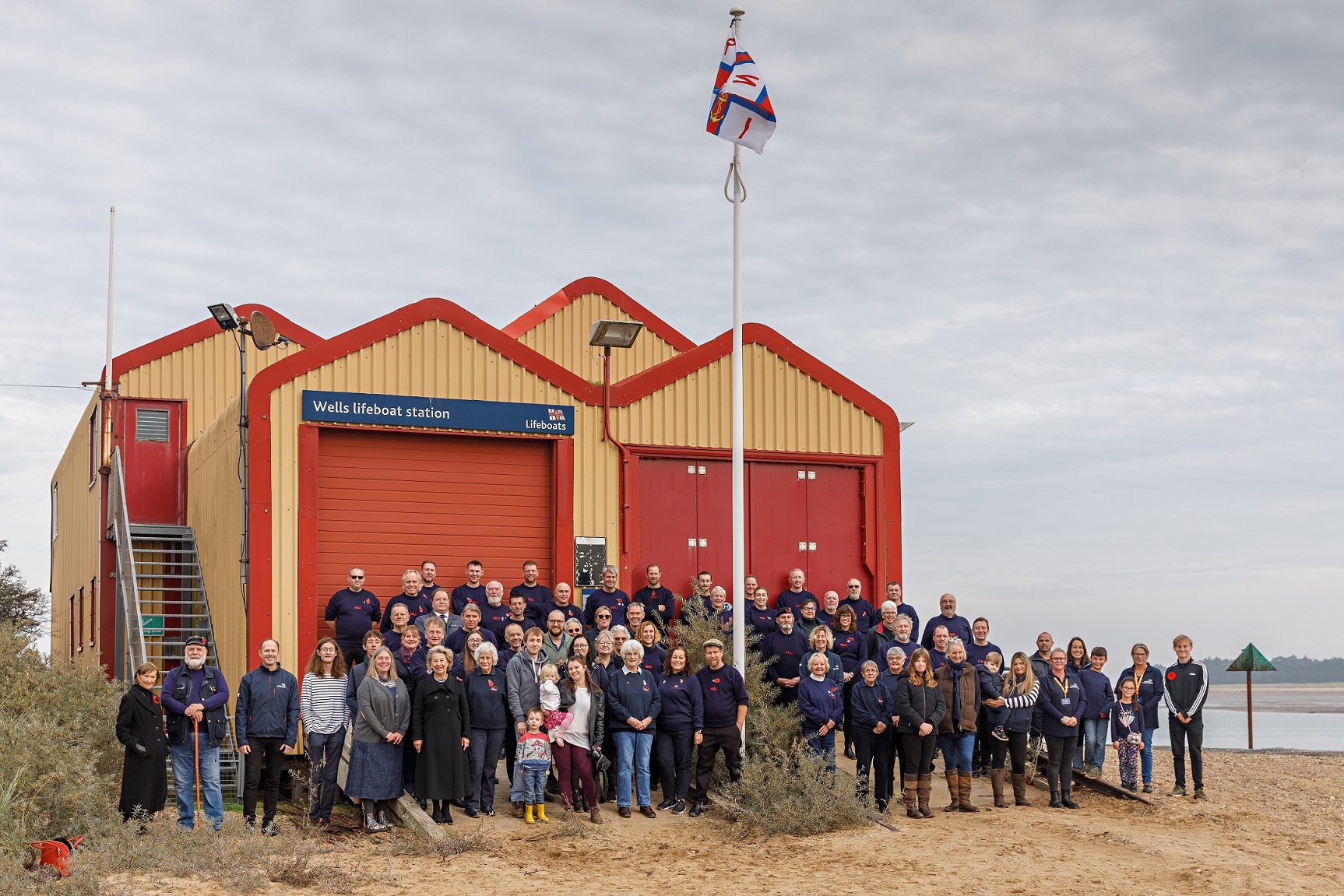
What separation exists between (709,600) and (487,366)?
3.87 m

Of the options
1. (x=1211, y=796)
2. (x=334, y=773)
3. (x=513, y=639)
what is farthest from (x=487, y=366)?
(x=1211, y=796)

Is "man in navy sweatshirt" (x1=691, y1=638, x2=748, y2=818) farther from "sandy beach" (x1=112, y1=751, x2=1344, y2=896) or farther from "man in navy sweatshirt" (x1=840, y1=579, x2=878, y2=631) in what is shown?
"man in navy sweatshirt" (x1=840, y1=579, x2=878, y2=631)

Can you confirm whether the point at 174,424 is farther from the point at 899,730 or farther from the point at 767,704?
the point at 899,730

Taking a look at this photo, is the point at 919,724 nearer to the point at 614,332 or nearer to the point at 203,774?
the point at 614,332

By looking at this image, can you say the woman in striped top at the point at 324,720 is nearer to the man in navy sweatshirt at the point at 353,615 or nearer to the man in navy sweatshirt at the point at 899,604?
the man in navy sweatshirt at the point at 353,615

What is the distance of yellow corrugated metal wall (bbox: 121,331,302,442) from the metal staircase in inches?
51.2

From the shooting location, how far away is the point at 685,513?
695 inches

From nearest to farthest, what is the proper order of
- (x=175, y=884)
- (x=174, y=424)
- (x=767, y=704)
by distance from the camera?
1. (x=175, y=884)
2. (x=767, y=704)
3. (x=174, y=424)

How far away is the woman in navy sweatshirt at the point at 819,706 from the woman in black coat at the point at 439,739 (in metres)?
3.30

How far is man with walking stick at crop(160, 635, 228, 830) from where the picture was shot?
1224 cm

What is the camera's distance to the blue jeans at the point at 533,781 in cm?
A: 1277

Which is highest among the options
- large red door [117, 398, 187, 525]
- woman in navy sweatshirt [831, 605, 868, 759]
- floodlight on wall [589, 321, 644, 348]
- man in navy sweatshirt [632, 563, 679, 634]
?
floodlight on wall [589, 321, 644, 348]

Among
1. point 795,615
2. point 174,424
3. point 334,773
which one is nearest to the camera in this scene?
point 334,773

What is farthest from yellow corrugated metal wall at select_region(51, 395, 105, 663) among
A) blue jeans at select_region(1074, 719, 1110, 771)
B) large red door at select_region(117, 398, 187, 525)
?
blue jeans at select_region(1074, 719, 1110, 771)
